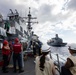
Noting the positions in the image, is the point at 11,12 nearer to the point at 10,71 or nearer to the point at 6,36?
the point at 6,36

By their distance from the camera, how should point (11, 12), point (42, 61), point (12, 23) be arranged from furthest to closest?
point (11, 12) < point (12, 23) < point (42, 61)

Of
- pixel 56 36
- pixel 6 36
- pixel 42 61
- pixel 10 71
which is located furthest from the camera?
pixel 56 36

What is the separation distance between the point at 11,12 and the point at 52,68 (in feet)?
84.0

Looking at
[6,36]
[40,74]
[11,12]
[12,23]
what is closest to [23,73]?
[40,74]

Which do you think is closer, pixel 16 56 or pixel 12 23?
pixel 16 56

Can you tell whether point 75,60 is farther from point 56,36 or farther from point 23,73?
point 56,36

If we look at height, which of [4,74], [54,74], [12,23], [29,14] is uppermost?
[29,14]

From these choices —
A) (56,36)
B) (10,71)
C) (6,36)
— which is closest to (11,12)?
(6,36)

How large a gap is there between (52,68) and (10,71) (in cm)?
565

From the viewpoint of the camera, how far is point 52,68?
3.53 m

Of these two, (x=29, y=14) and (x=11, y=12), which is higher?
(x=29, y=14)

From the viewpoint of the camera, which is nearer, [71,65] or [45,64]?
[71,65]

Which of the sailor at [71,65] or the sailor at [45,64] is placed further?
Result: the sailor at [45,64]

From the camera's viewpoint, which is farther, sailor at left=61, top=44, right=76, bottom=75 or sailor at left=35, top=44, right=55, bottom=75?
sailor at left=35, top=44, right=55, bottom=75
